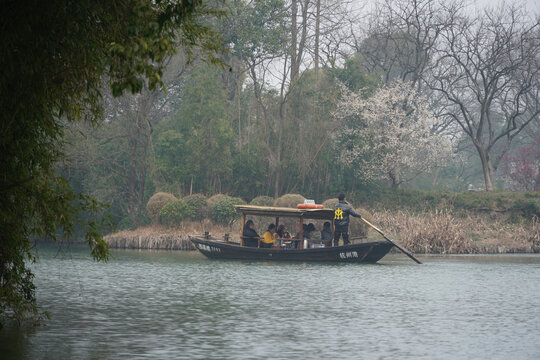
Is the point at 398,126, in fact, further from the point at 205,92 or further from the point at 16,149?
the point at 16,149

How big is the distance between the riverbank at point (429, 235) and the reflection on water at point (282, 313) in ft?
24.6

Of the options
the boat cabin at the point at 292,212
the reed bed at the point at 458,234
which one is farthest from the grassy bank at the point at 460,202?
the boat cabin at the point at 292,212

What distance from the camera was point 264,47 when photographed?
43.2m

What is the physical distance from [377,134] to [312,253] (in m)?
17.9

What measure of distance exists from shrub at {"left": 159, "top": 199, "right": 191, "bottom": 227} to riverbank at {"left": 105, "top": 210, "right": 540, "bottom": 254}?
Result: 0.33 metres

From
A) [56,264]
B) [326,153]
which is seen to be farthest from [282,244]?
[326,153]

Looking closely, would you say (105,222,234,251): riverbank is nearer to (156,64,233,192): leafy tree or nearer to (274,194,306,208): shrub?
(274,194,306,208): shrub

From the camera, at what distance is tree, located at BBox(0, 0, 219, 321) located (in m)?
8.54

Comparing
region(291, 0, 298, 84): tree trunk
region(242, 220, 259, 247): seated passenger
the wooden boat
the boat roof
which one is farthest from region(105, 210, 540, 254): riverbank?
region(291, 0, 298, 84): tree trunk

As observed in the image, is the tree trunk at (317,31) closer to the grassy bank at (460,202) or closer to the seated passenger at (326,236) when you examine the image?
the grassy bank at (460,202)

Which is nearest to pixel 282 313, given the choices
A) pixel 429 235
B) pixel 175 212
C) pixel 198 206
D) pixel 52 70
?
pixel 52 70

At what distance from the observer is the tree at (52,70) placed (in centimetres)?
854

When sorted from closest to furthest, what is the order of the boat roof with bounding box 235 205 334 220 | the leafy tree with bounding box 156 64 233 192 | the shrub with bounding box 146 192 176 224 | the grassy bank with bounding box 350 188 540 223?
1. the boat roof with bounding box 235 205 334 220
2. the shrub with bounding box 146 192 176 224
3. the grassy bank with bounding box 350 188 540 223
4. the leafy tree with bounding box 156 64 233 192

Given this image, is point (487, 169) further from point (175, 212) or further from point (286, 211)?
point (286, 211)
